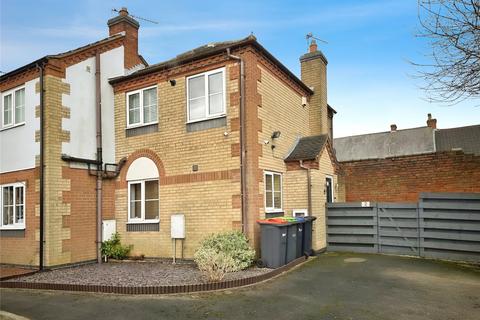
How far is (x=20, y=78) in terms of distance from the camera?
12.5 m

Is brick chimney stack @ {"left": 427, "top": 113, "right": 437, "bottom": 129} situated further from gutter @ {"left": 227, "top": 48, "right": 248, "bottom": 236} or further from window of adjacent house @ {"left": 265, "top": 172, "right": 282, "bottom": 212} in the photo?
gutter @ {"left": 227, "top": 48, "right": 248, "bottom": 236}

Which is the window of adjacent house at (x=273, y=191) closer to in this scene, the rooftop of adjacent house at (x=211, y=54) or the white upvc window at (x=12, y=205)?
the rooftop of adjacent house at (x=211, y=54)

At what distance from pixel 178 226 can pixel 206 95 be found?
402cm

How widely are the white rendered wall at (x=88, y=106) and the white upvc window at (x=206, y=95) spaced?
3385mm

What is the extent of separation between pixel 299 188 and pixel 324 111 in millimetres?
4606

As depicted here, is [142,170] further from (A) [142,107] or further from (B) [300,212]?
(B) [300,212]

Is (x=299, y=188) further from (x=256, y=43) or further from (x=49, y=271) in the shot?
(x=49, y=271)

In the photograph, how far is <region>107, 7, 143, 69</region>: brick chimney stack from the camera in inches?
557

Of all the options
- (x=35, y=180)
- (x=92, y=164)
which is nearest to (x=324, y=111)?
(x=92, y=164)

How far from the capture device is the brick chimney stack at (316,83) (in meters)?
15.0

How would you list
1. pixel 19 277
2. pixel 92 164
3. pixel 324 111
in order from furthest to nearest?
1. pixel 324 111
2. pixel 92 164
3. pixel 19 277

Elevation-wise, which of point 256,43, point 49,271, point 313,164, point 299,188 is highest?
point 256,43

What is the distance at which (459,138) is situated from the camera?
33812 mm

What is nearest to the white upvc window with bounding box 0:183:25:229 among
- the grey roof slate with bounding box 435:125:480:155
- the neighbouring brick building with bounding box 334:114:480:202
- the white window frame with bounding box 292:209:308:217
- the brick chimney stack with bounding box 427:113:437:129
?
the white window frame with bounding box 292:209:308:217
